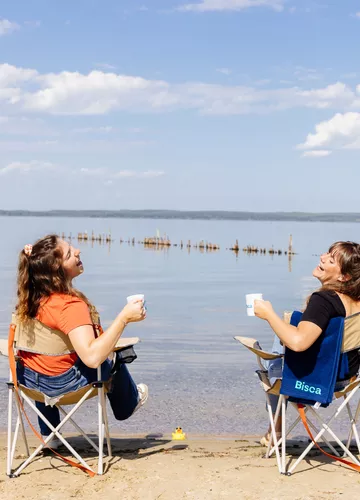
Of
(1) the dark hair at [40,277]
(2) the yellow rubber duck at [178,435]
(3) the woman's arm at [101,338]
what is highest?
(1) the dark hair at [40,277]

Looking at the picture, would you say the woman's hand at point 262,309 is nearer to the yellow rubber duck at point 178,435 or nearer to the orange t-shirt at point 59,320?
the orange t-shirt at point 59,320

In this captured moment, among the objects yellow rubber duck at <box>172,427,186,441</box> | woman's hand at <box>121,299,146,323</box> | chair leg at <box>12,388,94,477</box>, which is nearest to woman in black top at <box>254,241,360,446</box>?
woman's hand at <box>121,299,146,323</box>

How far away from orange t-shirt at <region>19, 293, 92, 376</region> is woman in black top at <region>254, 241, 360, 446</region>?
962 mm

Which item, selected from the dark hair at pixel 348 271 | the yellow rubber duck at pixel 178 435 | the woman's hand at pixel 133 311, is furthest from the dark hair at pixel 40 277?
the yellow rubber duck at pixel 178 435

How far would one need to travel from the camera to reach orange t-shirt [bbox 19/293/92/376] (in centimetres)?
387

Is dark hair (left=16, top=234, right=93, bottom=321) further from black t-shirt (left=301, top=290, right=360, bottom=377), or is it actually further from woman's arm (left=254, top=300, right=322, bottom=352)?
black t-shirt (left=301, top=290, right=360, bottom=377)

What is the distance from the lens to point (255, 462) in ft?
13.9

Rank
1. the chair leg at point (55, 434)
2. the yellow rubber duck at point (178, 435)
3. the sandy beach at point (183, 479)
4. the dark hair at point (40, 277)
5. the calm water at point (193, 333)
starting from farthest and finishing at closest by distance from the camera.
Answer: the calm water at point (193, 333)
the yellow rubber duck at point (178, 435)
the dark hair at point (40, 277)
the chair leg at point (55, 434)
the sandy beach at point (183, 479)

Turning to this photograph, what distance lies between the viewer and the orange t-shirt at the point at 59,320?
12.7 feet

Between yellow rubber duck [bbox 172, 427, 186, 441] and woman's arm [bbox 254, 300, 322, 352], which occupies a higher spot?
woman's arm [bbox 254, 300, 322, 352]

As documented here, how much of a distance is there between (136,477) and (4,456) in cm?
98

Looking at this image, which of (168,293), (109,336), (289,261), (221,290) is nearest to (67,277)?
(109,336)

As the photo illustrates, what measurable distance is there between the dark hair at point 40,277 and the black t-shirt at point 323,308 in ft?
4.07

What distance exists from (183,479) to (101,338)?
0.91m
